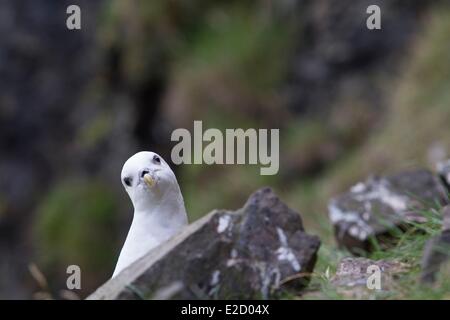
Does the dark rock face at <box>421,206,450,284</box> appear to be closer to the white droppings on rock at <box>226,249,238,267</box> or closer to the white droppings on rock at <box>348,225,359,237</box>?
the white droppings on rock at <box>226,249,238,267</box>

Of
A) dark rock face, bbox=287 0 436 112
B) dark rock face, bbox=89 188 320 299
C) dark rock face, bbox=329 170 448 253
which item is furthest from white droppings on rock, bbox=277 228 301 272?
dark rock face, bbox=287 0 436 112

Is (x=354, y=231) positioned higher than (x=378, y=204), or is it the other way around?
(x=378, y=204)

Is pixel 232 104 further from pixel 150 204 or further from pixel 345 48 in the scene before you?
pixel 150 204

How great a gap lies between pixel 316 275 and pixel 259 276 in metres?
0.39

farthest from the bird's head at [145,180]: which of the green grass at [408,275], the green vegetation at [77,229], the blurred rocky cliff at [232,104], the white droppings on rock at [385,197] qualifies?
the green vegetation at [77,229]

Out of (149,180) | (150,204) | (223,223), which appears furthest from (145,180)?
(223,223)

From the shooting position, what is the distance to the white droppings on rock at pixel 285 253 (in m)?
3.64

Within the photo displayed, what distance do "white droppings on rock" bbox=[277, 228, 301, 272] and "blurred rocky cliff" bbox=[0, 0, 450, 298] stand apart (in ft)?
17.5

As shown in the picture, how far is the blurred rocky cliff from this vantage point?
10023 millimetres

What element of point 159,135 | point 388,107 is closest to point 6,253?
point 159,135

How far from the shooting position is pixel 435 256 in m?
3.44

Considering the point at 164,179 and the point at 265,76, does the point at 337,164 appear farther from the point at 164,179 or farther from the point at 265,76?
the point at 164,179

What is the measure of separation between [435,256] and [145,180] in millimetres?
1343

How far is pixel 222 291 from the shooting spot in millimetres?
3455
